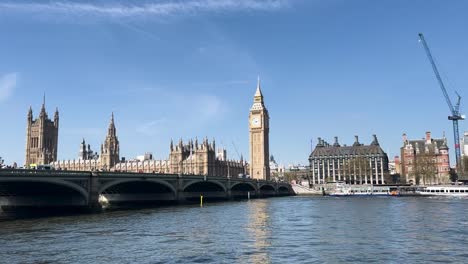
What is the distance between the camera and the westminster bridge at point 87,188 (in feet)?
197

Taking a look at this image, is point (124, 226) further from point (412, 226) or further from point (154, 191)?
point (154, 191)

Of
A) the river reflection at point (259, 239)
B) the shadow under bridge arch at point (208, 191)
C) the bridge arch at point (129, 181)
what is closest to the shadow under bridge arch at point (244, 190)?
the shadow under bridge arch at point (208, 191)

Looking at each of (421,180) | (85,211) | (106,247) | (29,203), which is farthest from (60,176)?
(421,180)

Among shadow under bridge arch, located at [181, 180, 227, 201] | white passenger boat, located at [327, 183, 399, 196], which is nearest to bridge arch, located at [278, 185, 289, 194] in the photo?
white passenger boat, located at [327, 183, 399, 196]

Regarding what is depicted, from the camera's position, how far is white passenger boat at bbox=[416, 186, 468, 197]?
135375mm

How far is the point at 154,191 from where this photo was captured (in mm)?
99562

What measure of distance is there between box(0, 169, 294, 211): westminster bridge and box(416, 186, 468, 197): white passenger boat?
Answer: 204 feet

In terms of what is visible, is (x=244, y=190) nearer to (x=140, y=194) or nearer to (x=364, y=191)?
(x=364, y=191)

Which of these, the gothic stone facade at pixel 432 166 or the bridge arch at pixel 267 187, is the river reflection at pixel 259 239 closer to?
the bridge arch at pixel 267 187

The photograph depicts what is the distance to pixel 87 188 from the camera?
2719 inches

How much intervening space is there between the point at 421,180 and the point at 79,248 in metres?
176

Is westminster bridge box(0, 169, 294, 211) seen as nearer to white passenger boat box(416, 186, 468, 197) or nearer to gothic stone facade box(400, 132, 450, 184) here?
white passenger boat box(416, 186, 468, 197)

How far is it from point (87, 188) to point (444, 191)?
108 meters

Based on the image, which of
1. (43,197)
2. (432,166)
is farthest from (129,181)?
(432,166)
